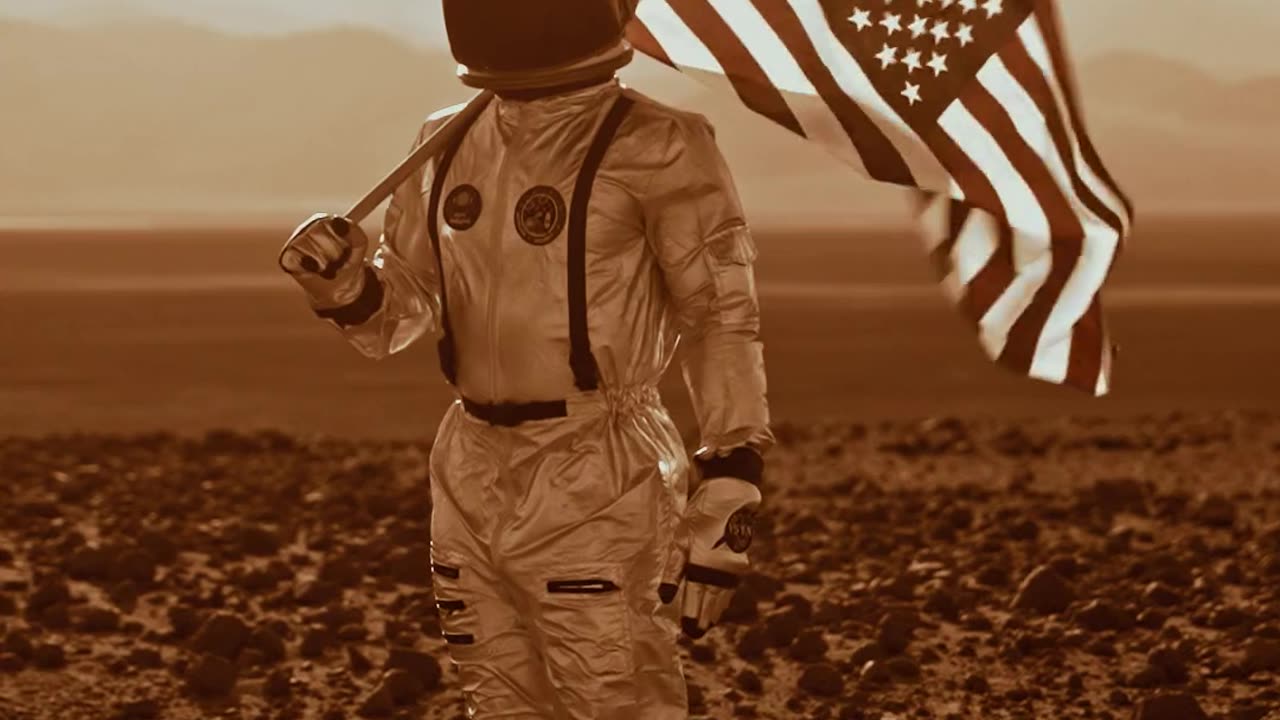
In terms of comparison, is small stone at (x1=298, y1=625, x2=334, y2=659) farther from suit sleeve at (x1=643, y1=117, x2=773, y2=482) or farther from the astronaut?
suit sleeve at (x1=643, y1=117, x2=773, y2=482)

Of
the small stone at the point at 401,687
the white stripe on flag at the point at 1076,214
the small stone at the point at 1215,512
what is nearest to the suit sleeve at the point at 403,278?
the white stripe on flag at the point at 1076,214

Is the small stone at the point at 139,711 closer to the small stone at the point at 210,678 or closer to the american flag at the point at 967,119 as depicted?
the small stone at the point at 210,678

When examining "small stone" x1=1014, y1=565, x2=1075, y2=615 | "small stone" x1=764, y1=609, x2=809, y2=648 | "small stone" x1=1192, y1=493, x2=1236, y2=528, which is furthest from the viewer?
"small stone" x1=1192, y1=493, x2=1236, y2=528

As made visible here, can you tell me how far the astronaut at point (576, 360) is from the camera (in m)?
4.29

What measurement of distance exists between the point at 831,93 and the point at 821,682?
2870mm

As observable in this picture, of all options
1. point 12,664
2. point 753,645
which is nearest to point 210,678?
point 12,664

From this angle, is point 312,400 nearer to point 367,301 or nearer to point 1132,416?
point 1132,416

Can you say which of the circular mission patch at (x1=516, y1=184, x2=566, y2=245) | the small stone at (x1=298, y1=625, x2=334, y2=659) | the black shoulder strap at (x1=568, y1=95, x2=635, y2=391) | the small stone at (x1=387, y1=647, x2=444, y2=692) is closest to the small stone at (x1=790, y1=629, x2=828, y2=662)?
the small stone at (x1=387, y1=647, x2=444, y2=692)

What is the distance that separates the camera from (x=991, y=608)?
8445 mm

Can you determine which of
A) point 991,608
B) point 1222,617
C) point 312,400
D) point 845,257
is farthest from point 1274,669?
point 845,257

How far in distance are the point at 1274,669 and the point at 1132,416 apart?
21.8 feet

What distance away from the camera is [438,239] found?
14.5 feet

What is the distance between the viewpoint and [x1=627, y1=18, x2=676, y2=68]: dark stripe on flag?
4773mm

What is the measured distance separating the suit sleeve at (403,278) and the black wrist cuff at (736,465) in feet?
2.12
